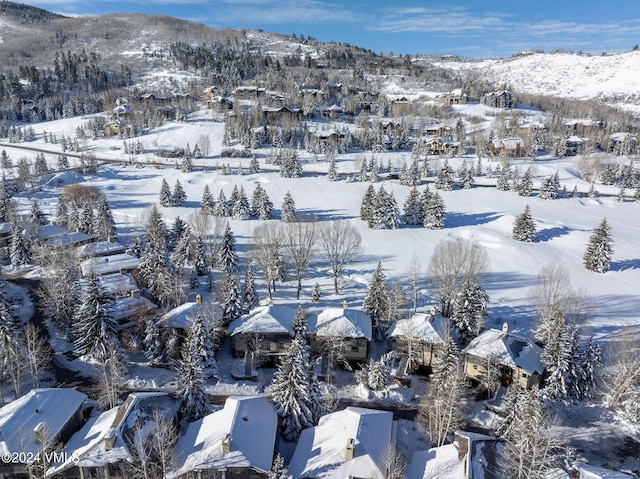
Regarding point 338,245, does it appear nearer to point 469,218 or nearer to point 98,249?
point 98,249

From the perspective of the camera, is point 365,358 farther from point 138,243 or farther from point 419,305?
point 138,243

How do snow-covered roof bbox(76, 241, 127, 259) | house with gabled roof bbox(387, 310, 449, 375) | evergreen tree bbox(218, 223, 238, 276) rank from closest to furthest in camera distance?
house with gabled roof bbox(387, 310, 449, 375) < snow-covered roof bbox(76, 241, 127, 259) < evergreen tree bbox(218, 223, 238, 276)

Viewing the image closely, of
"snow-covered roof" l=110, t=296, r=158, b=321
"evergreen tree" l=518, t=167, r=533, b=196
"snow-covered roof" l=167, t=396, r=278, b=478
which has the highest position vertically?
"evergreen tree" l=518, t=167, r=533, b=196

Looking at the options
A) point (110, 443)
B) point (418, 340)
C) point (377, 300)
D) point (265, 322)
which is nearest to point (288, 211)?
point (377, 300)

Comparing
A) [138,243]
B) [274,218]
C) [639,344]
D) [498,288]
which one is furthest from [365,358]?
[274,218]

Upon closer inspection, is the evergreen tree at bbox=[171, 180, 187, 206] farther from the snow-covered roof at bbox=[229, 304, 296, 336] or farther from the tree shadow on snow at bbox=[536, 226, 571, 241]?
the tree shadow on snow at bbox=[536, 226, 571, 241]

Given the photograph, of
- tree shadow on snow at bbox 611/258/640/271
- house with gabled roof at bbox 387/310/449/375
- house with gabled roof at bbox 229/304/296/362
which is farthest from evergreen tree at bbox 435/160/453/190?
house with gabled roof at bbox 229/304/296/362
